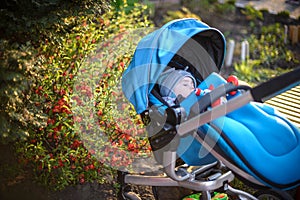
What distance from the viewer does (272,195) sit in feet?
9.29

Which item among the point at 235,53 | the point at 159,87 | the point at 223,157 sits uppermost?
the point at 159,87

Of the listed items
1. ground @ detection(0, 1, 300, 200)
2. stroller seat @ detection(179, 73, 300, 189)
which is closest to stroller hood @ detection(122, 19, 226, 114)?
stroller seat @ detection(179, 73, 300, 189)

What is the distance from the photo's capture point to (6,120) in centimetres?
254

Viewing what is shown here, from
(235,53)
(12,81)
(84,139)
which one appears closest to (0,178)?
(84,139)

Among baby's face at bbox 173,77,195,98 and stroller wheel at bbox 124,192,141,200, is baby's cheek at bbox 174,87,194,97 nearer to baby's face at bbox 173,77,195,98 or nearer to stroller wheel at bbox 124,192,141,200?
baby's face at bbox 173,77,195,98

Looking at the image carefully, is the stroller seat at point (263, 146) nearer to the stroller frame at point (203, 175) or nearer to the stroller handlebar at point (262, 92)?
the stroller frame at point (203, 175)

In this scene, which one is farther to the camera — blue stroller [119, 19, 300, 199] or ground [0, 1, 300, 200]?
ground [0, 1, 300, 200]

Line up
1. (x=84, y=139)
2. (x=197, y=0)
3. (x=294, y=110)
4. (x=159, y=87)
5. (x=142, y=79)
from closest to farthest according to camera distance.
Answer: (x=142, y=79), (x=159, y=87), (x=84, y=139), (x=294, y=110), (x=197, y=0)

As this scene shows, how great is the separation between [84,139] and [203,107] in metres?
1.02

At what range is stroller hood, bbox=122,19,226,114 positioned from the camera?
2.74 m

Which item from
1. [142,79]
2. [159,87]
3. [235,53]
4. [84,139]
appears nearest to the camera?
[142,79]

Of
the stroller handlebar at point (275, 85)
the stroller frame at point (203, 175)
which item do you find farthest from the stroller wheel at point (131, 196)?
the stroller handlebar at point (275, 85)

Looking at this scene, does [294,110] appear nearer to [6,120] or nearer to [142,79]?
[142,79]

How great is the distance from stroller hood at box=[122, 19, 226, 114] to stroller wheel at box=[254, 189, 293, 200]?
0.84 m
